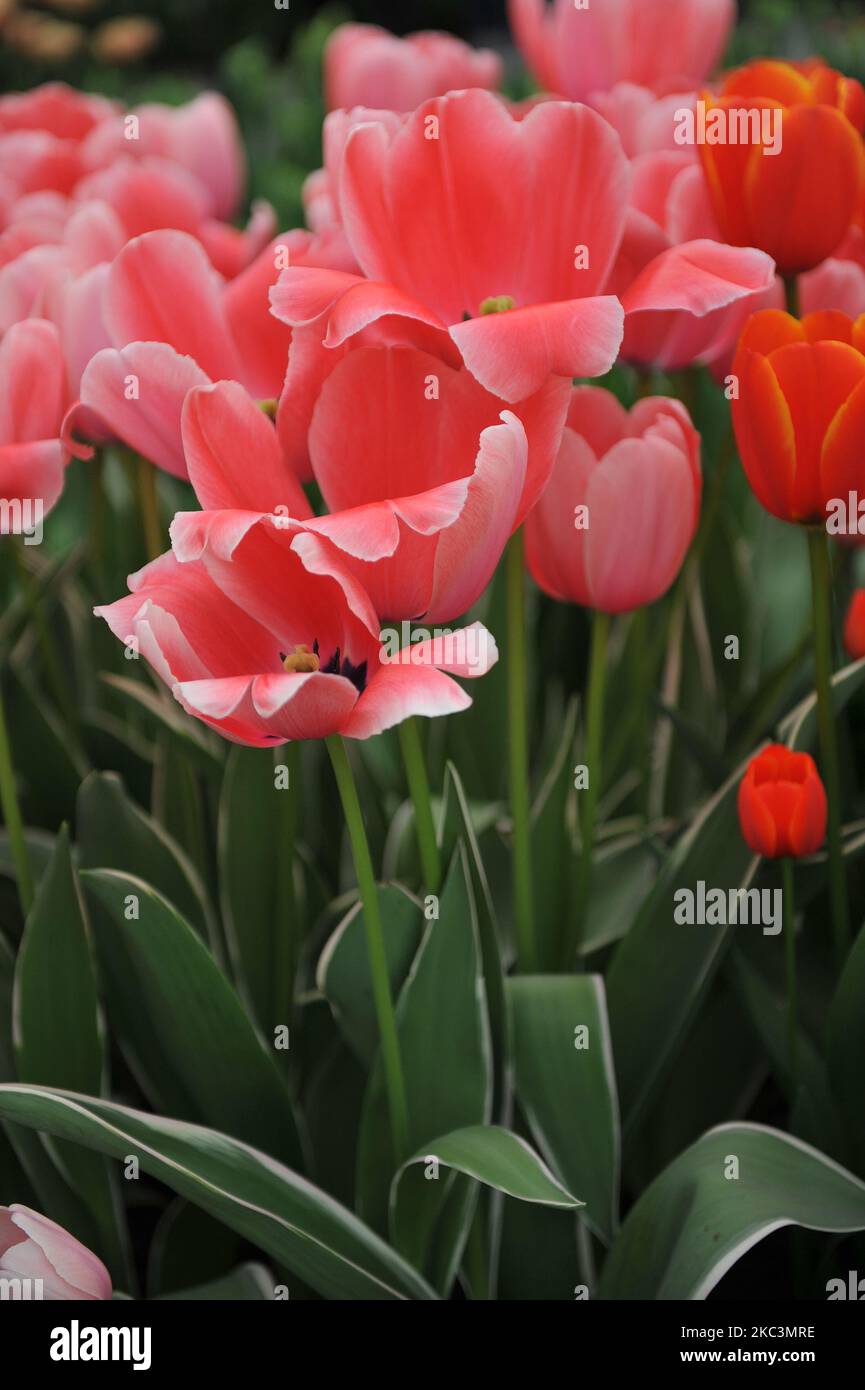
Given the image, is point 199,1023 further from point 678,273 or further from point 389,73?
point 389,73

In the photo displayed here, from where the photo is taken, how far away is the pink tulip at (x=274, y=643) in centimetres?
42

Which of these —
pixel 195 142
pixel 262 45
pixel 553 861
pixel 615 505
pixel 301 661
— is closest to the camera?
pixel 301 661

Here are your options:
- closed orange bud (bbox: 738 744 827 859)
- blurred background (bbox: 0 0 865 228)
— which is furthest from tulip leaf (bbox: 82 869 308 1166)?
blurred background (bbox: 0 0 865 228)

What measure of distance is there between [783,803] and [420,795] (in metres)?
0.15

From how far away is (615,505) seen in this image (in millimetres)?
576

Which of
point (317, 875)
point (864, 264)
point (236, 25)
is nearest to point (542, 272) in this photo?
point (864, 264)

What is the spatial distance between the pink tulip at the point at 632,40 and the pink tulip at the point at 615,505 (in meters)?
0.37

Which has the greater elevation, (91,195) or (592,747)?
(91,195)

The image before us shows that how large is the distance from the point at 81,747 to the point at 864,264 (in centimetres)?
53

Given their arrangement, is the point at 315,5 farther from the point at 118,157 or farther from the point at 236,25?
the point at 118,157

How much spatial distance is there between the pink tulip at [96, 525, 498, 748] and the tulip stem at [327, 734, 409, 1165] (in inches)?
1.3

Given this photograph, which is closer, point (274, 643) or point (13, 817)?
point (274, 643)

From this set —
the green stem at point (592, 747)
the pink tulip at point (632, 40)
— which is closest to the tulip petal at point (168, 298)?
the green stem at point (592, 747)

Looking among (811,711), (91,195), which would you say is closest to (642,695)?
(811,711)
